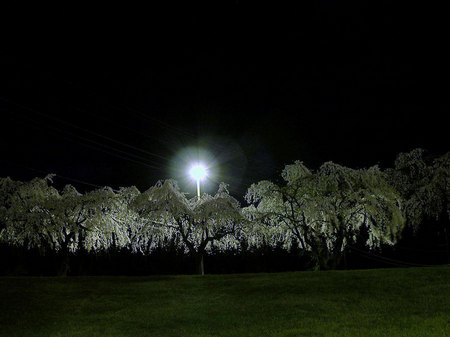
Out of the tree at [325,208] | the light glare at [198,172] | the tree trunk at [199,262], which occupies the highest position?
the light glare at [198,172]

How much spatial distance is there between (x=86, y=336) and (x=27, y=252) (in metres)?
24.1

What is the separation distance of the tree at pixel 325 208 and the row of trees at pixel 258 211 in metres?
0.05

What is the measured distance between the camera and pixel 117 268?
3475 centimetres

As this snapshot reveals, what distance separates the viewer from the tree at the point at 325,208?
19.6 meters

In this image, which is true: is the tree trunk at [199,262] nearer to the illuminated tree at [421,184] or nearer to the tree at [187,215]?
the tree at [187,215]

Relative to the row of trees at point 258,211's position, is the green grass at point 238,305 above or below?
below

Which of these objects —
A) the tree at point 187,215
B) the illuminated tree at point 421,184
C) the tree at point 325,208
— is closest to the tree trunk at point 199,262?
the tree at point 187,215

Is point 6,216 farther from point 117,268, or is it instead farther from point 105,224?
point 117,268

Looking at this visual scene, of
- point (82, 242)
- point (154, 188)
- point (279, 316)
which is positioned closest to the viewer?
point (279, 316)

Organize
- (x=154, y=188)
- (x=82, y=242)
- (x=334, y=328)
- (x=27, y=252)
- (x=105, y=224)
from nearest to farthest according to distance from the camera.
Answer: (x=334, y=328), (x=154, y=188), (x=105, y=224), (x=82, y=242), (x=27, y=252)

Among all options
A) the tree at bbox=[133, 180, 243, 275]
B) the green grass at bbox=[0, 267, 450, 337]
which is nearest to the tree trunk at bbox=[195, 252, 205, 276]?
the tree at bbox=[133, 180, 243, 275]

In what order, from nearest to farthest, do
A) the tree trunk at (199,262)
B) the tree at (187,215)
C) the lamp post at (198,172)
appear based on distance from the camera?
the tree at (187,215) → the tree trunk at (199,262) → the lamp post at (198,172)

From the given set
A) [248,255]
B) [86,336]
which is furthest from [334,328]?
[248,255]

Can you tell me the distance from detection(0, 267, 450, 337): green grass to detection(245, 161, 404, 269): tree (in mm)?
5339
